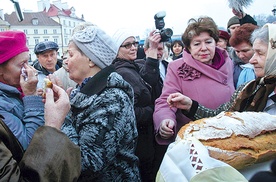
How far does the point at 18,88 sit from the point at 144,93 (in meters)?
1.21

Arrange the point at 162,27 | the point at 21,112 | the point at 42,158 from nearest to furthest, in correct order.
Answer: the point at 42,158, the point at 21,112, the point at 162,27

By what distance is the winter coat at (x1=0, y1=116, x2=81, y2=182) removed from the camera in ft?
3.84

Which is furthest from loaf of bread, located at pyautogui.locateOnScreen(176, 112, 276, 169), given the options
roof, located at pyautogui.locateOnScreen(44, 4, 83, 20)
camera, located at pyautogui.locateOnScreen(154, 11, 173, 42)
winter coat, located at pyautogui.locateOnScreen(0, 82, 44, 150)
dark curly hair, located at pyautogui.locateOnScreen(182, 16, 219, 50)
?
roof, located at pyautogui.locateOnScreen(44, 4, 83, 20)

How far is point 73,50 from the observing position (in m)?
2.08

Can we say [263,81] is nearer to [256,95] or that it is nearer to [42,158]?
[256,95]

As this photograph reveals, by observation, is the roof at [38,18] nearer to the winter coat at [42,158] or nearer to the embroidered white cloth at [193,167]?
the winter coat at [42,158]

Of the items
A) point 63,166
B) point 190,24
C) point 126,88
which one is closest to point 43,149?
point 63,166

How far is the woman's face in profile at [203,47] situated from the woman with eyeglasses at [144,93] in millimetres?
604

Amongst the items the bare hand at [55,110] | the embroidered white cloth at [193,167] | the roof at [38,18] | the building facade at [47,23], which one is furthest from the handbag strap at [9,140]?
the roof at [38,18]

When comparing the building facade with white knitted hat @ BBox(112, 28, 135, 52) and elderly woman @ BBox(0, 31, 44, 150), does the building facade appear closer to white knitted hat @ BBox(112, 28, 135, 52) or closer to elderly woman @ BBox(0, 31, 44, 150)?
white knitted hat @ BBox(112, 28, 135, 52)

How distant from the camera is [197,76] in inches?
98.0

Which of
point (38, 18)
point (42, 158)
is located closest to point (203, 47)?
point (42, 158)

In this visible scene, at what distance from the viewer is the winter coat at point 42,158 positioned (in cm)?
117

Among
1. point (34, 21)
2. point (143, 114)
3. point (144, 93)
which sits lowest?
point (34, 21)
